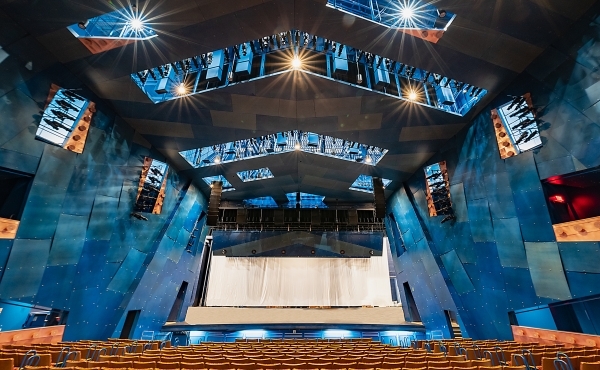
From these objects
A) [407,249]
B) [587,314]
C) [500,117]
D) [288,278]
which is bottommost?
[587,314]

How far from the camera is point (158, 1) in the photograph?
7992 mm

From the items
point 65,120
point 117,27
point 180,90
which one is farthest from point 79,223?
point 117,27

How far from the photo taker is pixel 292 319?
692 inches

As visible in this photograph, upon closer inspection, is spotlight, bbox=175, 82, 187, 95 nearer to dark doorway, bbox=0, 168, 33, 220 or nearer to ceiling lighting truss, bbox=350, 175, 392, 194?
dark doorway, bbox=0, 168, 33, 220

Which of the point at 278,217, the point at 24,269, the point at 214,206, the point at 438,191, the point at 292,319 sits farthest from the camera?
the point at 278,217

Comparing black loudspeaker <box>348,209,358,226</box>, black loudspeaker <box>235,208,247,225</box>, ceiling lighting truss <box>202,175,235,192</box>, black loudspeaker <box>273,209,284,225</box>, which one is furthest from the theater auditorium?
black loudspeaker <box>273,209,284,225</box>

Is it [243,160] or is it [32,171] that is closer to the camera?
[32,171]

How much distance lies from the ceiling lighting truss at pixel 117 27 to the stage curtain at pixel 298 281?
16.7 meters

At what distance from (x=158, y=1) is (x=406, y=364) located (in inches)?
409

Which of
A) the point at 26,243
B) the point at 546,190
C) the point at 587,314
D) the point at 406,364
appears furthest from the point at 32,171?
the point at 587,314

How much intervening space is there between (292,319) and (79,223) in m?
12.5

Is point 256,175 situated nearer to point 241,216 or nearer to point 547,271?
point 241,216

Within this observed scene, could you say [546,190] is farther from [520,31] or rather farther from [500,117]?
[520,31]

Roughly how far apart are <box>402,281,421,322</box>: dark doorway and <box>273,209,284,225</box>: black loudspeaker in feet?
30.0
